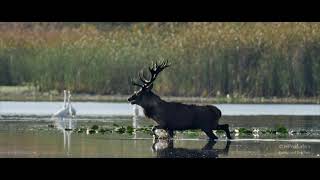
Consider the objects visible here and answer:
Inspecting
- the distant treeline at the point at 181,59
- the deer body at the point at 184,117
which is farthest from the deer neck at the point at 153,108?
the distant treeline at the point at 181,59

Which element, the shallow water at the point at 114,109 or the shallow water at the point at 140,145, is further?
the shallow water at the point at 114,109

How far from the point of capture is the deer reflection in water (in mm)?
18547

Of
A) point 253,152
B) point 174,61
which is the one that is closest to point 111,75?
point 174,61

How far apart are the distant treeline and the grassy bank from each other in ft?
0.74

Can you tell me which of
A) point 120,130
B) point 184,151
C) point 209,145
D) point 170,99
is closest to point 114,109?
point 170,99

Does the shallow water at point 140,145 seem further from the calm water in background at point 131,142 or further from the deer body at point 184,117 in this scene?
the deer body at point 184,117

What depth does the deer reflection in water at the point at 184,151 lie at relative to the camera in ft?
60.8

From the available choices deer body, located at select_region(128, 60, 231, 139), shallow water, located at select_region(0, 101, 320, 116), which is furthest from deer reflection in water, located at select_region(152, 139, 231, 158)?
shallow water, located at select_region(0, 101, 320, 116)

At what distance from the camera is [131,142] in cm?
2117

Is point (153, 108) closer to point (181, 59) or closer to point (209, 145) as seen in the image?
point (209, 145)

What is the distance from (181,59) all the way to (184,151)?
70.9 ft

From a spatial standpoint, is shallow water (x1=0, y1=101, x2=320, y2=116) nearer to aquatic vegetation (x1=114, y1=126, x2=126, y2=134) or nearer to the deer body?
aquatic vegetation (x1=114, y1=126, x2=126, y2=134)

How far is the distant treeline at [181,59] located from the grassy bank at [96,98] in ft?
0.74
